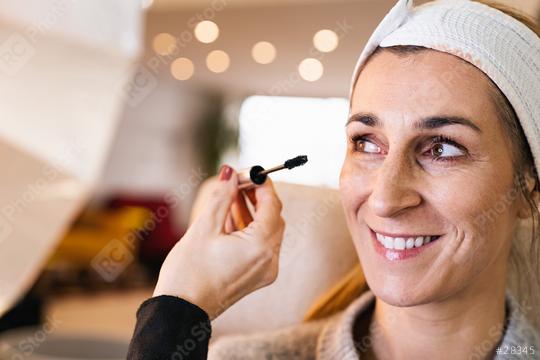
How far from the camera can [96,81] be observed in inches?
34.5

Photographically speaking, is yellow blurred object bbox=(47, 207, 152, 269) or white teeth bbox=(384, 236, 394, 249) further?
yellow blurred object bbox=(47, 207, 152, 269)

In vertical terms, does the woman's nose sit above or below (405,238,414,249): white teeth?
above

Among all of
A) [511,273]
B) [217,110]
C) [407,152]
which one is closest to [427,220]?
[407,152]

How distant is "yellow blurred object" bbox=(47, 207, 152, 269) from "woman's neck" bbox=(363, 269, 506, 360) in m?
4.54

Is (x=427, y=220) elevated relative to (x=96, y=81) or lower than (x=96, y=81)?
lower

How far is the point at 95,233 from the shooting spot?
5.90m

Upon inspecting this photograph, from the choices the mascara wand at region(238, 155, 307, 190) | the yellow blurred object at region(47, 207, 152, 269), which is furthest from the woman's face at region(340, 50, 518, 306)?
the yellow blurred object at region(47, 207, 152, 269)

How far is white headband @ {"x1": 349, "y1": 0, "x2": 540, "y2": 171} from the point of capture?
2.72 ft

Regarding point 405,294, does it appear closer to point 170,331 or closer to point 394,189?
point 394,189

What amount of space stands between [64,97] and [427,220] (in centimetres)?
52

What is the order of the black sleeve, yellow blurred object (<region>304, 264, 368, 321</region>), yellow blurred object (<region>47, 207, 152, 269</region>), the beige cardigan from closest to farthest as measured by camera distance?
1. the black sleeve
2. the beige cardigan
3. yellow blurred object (<region>304, 264, 368, 321</region>)
4. yellow blurred object (<region>47, 207, 152, 269</region>)

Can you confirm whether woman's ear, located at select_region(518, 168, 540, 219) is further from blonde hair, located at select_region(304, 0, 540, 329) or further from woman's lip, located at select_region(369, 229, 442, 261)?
woman's lip, located at select_region(369, 229, 442, 261)

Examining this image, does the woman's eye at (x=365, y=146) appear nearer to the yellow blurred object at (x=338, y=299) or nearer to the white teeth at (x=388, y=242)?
the white teeth at (x=388, y=242)

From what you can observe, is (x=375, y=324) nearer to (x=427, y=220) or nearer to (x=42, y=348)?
(x=427, y=220)
